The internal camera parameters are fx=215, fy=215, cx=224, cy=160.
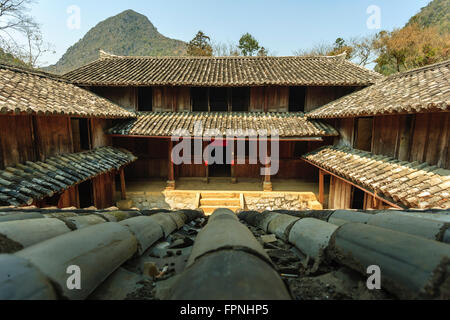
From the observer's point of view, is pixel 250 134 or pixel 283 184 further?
pixel 283 184

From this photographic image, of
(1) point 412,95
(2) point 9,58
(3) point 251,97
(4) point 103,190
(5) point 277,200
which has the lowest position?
(5) point 277,200

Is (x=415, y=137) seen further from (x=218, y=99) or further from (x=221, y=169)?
(x=221, y=169)

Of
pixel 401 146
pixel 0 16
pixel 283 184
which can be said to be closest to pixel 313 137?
pixel 283 184

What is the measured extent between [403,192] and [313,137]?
5875 mm

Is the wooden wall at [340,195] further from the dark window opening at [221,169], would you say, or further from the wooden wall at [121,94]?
the wooden wall at [121,94]

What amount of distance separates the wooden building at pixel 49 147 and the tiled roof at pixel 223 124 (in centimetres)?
99

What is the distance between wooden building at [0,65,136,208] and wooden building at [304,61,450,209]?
27.0ft

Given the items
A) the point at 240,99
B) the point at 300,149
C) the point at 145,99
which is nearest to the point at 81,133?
the point at 145,99

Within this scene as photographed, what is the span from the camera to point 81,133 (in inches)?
368

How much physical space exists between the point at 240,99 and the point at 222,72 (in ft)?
6.29
